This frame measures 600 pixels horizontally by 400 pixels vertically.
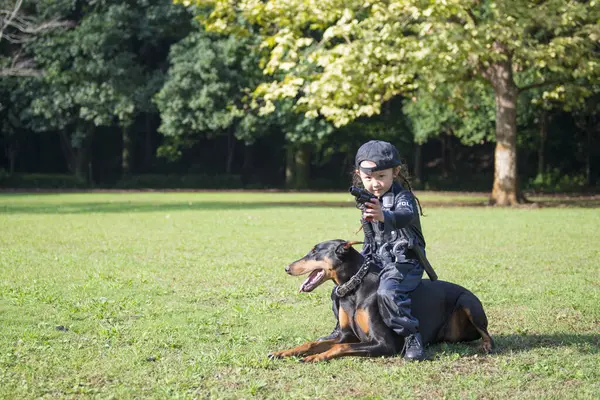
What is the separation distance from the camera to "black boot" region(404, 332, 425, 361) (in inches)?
245

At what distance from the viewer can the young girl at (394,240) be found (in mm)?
6195

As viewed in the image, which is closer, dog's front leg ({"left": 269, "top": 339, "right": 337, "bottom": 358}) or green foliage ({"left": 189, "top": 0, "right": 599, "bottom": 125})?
dog's front leg ({"left": 269, "top": 339, "right": 337, "bottom": 358})

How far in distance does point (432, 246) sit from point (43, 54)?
33114 millimetres

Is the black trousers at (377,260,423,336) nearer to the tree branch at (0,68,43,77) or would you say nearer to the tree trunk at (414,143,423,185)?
the tree branch at (0,68,43,77)

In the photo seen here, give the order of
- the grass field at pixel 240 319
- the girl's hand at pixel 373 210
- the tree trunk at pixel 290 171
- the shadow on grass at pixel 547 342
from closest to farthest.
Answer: the grass field at pixel 240 319 < the girl's hand at pixel 373 210 < the shadow on grass at pixel 547 342 < the tree trunk at pixel 290 171

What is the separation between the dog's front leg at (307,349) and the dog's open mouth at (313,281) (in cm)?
44

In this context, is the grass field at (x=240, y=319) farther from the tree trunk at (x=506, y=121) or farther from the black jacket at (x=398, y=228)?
the tree trunk at (x=506, y=121)

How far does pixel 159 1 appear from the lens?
43031 millimetres

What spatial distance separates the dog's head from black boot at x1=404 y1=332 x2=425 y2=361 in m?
0.72

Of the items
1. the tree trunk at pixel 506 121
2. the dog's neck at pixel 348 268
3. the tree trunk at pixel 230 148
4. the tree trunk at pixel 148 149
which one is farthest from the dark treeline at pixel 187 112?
the dog's neck at pixel 348 268

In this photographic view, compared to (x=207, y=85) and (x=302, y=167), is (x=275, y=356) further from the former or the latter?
(x=302, y=167)

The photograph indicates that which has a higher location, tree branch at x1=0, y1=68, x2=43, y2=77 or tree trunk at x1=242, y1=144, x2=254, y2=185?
tree branch at x1=0, y1=68, x2=43, y2=77

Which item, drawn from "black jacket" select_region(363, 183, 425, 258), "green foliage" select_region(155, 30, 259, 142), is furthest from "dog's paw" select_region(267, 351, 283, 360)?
"green foliage" select_region(155, 30, 259, 142)

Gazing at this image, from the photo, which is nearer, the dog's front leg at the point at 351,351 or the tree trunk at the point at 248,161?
the dog's front leg at the point at 351,351
